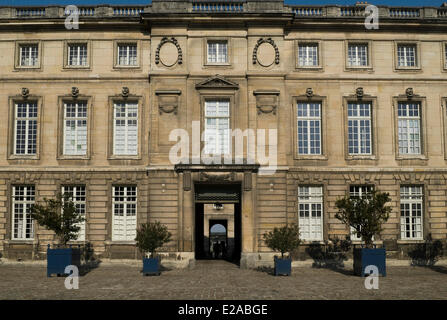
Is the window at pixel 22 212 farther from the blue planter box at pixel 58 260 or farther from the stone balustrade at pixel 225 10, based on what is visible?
the stone balustrade at pixel 225 10

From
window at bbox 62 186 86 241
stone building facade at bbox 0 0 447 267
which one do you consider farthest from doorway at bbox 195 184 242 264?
window at bbox 62 186 86 241

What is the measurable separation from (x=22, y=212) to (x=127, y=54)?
28.5 feet

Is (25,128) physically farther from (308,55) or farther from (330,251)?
(330,251)

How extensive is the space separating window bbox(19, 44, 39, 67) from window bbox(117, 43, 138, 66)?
Answer: 3936 mm

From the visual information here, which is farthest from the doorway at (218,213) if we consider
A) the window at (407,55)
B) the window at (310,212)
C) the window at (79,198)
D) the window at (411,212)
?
the window at (407,55)

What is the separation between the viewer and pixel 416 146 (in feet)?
78.3

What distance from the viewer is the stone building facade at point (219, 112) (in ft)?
74.7

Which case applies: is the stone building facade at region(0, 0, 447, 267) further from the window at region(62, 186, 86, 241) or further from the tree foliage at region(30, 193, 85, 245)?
the tree foliage at region(30, 193, 85, 245)

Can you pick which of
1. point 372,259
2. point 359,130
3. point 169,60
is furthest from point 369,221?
point 169,60

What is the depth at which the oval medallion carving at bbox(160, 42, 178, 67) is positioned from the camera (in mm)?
23141

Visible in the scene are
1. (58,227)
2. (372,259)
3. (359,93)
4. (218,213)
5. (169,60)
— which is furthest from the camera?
(218,213)

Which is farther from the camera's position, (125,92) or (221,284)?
(125,92)

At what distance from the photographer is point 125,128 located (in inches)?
930

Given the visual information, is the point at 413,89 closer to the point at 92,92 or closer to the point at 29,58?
the point at 92,92
